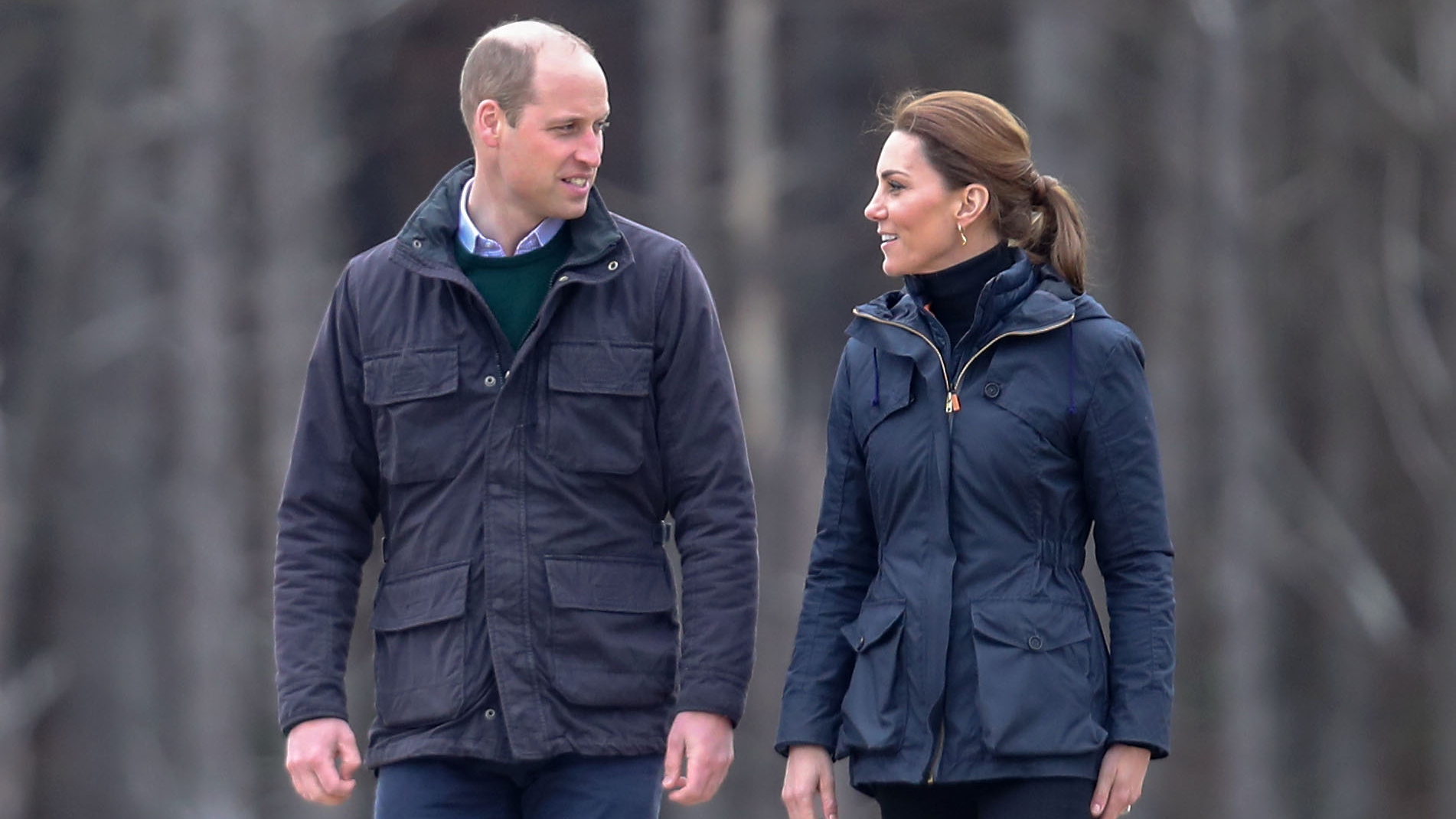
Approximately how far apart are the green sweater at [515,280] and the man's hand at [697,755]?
65 centimetres

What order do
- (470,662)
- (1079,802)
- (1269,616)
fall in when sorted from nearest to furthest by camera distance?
(1079,802)
(470,662)
(1269,616)

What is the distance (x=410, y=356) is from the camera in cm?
335

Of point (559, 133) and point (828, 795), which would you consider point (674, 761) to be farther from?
point (559, 133)

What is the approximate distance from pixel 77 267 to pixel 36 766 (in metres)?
2.88

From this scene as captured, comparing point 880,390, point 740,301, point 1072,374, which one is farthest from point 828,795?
point 740,301

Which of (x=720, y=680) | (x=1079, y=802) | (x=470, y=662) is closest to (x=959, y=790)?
(x=1079, y=802)

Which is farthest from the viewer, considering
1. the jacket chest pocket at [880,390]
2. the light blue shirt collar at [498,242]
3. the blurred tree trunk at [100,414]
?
the blurred tree trunk at [100,414]

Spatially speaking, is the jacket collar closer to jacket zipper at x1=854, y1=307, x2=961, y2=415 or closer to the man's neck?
the man's neck

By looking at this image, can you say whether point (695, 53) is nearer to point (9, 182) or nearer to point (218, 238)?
point (218, 238)

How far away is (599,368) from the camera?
10.9ft

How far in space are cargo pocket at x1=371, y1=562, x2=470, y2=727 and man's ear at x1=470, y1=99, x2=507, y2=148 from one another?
692 millimetres

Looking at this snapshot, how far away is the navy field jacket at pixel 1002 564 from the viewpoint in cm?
302

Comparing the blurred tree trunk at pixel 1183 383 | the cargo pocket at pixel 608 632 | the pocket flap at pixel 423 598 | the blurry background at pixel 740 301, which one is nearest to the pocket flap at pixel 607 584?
the cargo pocket at pixel 608 632

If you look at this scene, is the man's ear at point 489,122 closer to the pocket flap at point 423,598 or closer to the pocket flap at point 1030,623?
the pocket flap at point 423,598
